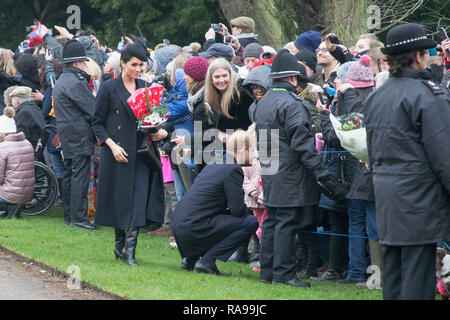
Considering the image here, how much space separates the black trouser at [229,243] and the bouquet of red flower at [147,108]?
4.58ft

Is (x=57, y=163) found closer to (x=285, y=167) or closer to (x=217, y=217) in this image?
(x=217, y=217)

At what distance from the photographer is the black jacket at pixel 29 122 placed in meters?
12.7

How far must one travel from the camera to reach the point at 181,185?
1099cm

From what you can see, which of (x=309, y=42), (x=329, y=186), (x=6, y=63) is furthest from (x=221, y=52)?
(x=6, y=63)

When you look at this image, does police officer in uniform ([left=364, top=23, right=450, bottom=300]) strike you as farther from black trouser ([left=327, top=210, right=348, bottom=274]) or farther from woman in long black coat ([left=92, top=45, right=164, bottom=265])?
→ woman in long black coat ([left=92, top=45, right=164, bottom=265])

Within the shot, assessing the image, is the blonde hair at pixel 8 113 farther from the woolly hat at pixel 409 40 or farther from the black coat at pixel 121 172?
the woolly hat at pixel 409 40

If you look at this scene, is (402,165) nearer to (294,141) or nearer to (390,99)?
(390,99)

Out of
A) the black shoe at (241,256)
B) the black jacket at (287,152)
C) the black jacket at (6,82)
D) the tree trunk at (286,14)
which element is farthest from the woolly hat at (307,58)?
the black jacket at (6,82)

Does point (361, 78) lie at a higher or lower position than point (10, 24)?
lower

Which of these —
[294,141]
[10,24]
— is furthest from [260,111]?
[10,24]

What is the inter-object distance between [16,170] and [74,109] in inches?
47.6

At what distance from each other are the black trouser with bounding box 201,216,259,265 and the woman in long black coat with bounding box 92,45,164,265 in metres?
0.71

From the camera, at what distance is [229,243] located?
866 cm
